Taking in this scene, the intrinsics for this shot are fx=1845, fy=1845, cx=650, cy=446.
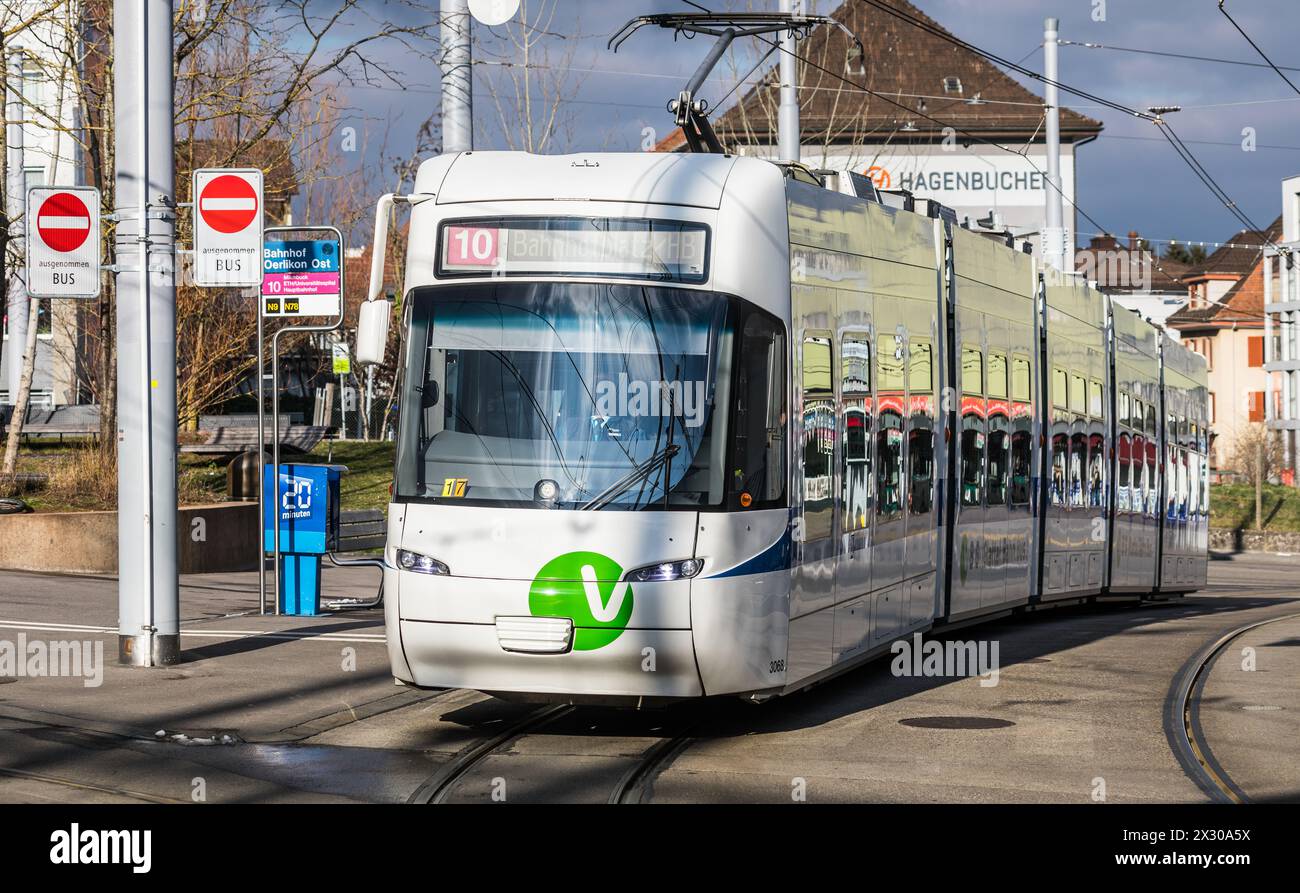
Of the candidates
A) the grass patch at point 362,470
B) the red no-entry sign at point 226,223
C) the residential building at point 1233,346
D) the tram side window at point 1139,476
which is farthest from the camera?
the residential building at point 1233,346

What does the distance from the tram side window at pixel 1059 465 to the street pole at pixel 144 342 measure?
9.30 meters

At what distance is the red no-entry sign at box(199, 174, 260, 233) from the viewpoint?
44.7ft

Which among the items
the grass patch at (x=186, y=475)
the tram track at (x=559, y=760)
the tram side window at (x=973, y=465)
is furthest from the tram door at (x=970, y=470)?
the grass patch at (x=186, y=475)

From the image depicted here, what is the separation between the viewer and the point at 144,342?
13.0m

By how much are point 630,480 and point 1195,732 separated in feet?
12.8

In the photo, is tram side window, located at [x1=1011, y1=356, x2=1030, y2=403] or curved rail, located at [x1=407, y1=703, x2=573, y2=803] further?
tram side window, located at [x1=1011, y1=356, x2=1030, y2=403]

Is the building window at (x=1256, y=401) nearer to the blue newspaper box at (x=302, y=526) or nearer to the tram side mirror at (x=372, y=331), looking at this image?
the blue newspaper box at (x=302, y=526)

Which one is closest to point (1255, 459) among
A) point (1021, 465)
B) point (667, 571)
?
point (1021, 465)

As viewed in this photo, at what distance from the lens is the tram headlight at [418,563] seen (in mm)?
9906

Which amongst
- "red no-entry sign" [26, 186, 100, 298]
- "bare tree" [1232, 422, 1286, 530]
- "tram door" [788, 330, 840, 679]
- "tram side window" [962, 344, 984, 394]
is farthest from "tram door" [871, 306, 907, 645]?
"bare tree" [1232, 422, 1286, 530]

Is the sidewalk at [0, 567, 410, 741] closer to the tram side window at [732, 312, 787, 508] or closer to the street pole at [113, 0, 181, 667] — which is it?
the street pole at [113, 0, 181, 667]

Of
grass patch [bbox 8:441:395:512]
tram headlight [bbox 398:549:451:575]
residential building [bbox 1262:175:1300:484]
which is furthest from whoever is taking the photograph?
residential building [bbox 1262:175:1300:484]

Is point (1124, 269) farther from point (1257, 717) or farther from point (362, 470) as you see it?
point (1257, 717)
